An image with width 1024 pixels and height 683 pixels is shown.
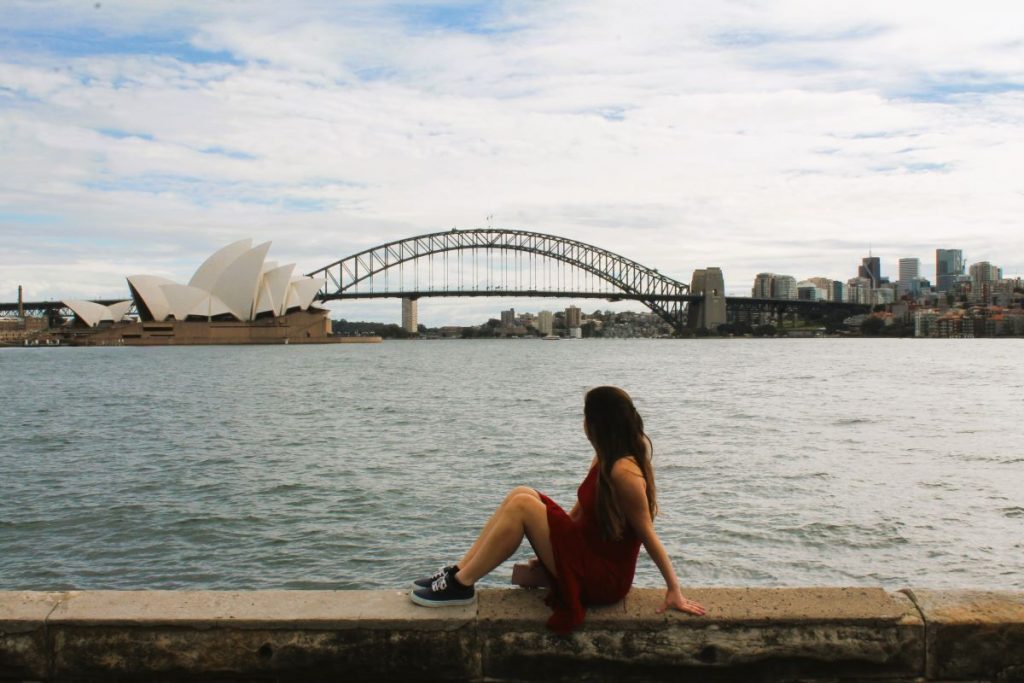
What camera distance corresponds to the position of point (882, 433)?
14.3 m

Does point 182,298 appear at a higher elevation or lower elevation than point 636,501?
higher

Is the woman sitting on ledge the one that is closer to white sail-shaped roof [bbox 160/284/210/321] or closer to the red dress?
the red dress

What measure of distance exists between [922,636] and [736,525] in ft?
15.7

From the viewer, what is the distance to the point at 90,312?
91938 mm

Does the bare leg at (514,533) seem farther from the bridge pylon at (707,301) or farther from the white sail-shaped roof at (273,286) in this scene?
the bridge pylon at (707,301)

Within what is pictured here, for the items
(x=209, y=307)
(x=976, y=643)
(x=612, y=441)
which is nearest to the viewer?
(x=976, y=643)

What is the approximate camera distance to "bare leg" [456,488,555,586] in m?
3.03

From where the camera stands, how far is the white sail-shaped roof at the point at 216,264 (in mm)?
74812

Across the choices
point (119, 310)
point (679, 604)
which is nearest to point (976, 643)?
point (679, 604)

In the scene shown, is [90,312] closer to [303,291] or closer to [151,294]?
[151,294]

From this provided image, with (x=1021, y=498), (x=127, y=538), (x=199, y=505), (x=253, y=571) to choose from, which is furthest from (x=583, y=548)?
(x=1021, y=498)

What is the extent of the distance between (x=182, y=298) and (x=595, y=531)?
81066mm

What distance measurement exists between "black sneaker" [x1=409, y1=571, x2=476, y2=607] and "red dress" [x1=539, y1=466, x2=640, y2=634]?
26 cm

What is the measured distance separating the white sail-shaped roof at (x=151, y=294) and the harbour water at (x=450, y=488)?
2426 inches
